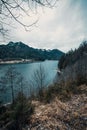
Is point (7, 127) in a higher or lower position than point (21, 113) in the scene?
lower

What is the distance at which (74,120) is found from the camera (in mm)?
5707

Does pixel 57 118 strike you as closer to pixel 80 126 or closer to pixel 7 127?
pixel 80 126

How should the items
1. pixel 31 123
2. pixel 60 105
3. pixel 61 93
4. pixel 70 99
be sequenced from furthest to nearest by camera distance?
pixel 61 93 → pixel 70 99 → pixel 60 105 → pixel 31 123

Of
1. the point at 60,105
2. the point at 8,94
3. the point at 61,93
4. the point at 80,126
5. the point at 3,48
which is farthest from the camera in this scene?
the point at 8,94

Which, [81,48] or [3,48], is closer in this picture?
[3,48]

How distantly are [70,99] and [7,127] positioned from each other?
2.98 m

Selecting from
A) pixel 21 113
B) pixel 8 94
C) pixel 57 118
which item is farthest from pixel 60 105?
pixel 8 94

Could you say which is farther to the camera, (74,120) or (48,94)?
(48,94)

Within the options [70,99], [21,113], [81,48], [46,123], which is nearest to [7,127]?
[21,113]

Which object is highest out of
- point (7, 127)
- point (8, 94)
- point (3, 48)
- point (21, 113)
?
point (3, 48)

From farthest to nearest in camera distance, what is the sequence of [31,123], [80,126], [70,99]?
[70,99] < [31,123] < [80,126]

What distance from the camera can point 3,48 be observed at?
3.79 meters

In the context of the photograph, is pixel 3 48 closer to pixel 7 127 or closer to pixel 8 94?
pixel 7 127

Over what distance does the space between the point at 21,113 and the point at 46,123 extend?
2.68 ft
